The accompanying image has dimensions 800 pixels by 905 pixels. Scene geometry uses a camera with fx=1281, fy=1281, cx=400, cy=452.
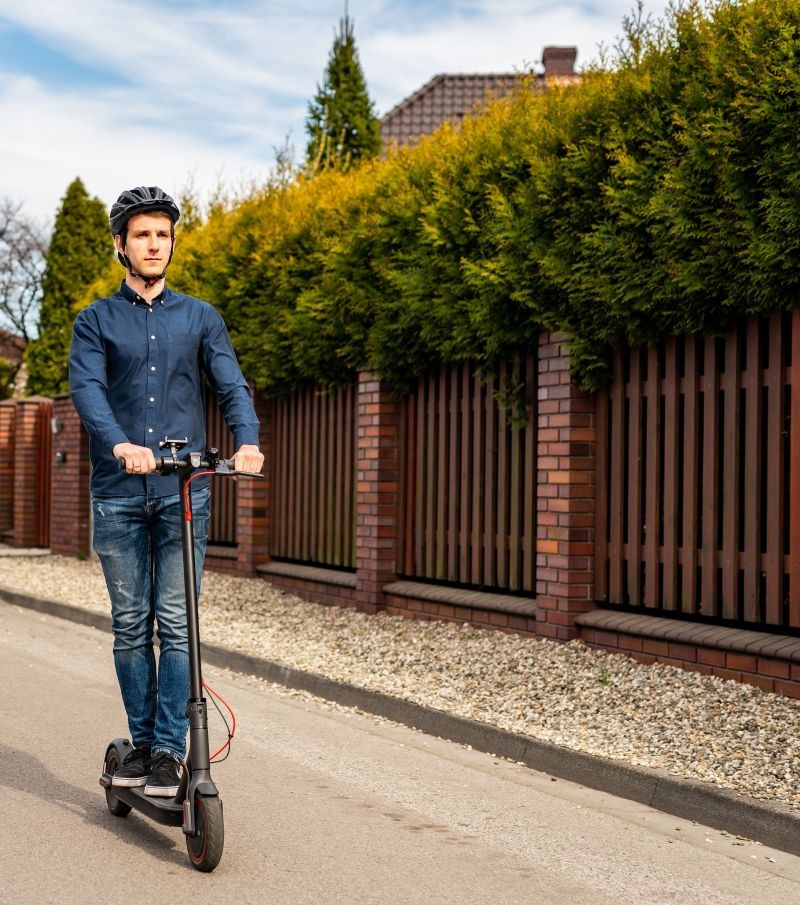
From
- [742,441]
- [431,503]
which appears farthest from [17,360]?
[742,441]

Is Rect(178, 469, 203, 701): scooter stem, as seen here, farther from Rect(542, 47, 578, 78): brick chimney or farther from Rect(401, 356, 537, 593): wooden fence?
Rect(542, 47, 578, 78): brick chimney

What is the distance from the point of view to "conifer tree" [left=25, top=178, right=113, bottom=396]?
117 ft

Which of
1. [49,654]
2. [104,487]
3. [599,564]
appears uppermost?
[104,487]

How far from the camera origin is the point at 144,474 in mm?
4512

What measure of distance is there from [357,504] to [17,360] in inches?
1454

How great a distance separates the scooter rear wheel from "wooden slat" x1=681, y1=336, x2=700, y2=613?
13.3 ft

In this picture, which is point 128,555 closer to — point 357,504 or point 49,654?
point 49,654

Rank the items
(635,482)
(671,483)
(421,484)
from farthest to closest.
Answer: (421,484), (635,482), (671,483)

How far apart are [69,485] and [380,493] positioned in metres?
8.09

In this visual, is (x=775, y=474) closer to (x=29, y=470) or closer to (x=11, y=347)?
(x=29, y=470)

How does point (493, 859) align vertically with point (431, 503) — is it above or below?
below

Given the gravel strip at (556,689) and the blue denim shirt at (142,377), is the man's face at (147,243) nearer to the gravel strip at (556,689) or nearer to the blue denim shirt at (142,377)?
the blue denim shirt at (142,377)

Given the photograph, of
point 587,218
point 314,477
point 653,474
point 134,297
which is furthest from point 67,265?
point 134,297

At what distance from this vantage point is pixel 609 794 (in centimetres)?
571
